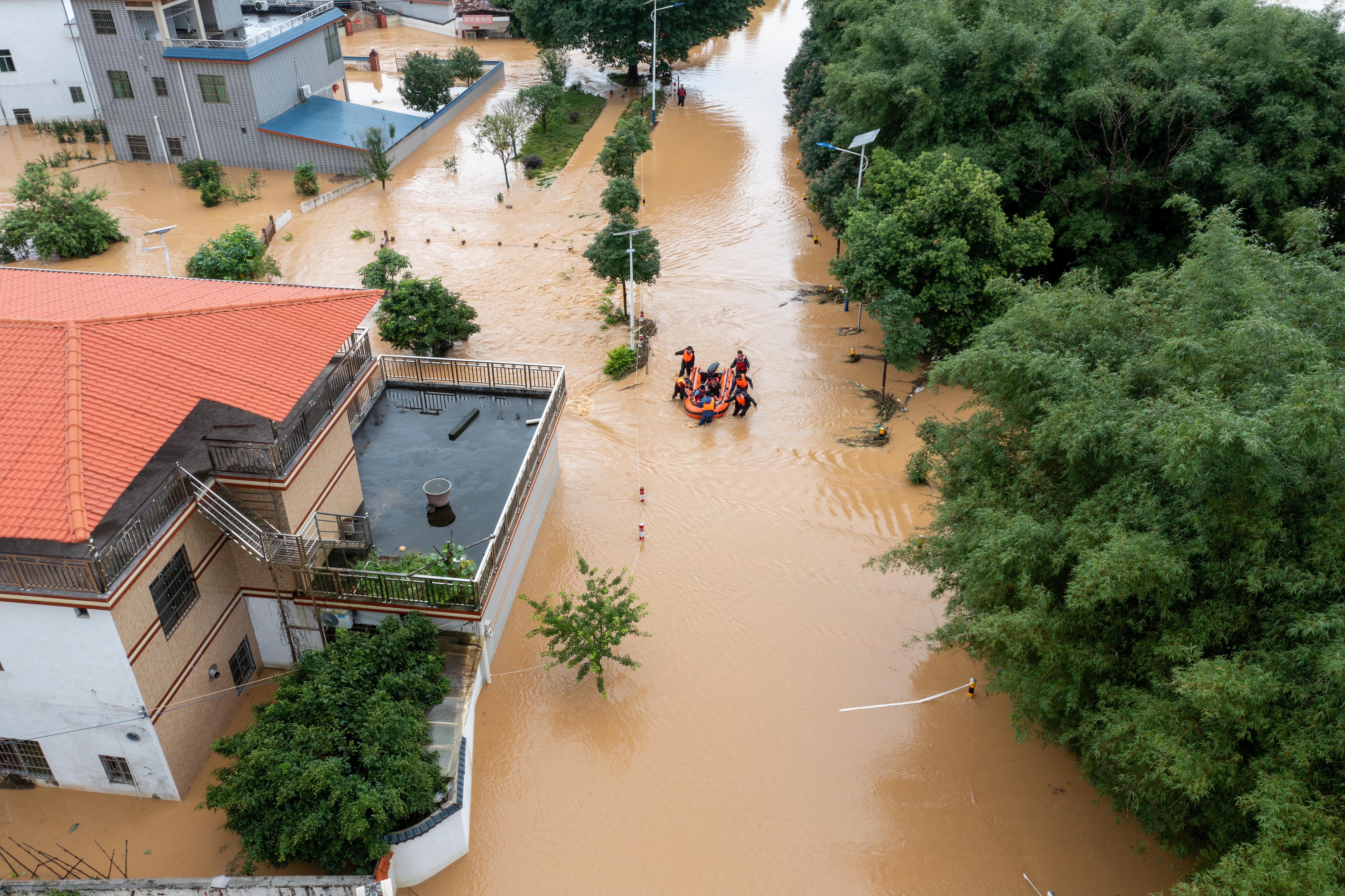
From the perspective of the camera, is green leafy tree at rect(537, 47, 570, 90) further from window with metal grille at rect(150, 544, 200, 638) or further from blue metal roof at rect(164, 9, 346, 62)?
window with metal grille at rect(150, 544, 200, 638)

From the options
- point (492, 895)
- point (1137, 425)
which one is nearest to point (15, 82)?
point (492, 895)

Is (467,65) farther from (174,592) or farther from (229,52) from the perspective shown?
(174,592)

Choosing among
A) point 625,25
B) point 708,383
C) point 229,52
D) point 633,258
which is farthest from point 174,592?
point 625,25

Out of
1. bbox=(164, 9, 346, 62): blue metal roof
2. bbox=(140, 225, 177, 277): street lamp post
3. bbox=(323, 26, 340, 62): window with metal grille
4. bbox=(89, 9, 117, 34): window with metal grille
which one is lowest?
bbox=(140, 225, 177, 277): street lamp post

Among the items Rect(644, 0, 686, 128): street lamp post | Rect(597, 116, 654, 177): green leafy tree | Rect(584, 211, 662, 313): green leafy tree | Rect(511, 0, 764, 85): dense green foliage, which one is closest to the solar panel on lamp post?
Rect(584, 211, 662, 313): green leafy tree

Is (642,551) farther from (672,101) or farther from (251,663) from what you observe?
(672,101)

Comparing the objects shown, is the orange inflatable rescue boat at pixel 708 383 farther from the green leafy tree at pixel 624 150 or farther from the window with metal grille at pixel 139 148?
the window with metal grille at pixel 139 148
